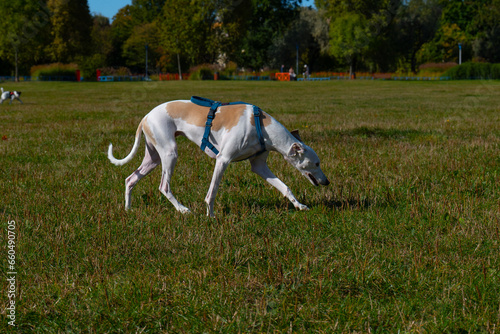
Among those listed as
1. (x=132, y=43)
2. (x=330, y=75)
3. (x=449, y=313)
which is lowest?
(x=449, y=313)

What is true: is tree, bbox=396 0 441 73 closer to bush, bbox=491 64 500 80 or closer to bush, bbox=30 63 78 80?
bush, bbox=491 64 500 80

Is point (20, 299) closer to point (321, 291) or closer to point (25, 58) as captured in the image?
point (321, 291)

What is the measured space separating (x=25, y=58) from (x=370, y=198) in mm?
61295

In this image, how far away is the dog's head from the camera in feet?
14.9

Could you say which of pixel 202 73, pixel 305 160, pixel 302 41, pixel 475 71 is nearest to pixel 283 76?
pixel 202 73

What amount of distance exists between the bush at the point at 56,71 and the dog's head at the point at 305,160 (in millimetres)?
61054

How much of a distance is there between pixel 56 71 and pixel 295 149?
62.2 metres

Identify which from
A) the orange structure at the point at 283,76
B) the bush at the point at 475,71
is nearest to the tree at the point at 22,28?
the orange structure at the point at 283,76

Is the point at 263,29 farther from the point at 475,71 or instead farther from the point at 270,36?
the point at 475,71

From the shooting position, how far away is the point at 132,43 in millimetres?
79875

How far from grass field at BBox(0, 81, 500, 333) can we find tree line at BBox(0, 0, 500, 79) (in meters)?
55.8

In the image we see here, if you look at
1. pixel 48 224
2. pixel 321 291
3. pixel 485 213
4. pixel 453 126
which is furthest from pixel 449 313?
pixel 453 126

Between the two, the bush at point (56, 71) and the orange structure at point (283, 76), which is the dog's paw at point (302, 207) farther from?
the orange structure at point (283, 76)

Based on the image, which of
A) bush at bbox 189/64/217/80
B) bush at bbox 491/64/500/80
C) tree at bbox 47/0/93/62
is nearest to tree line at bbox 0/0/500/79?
tree at bbox 47/0/93/62
